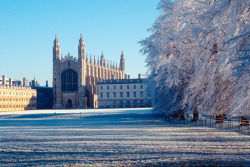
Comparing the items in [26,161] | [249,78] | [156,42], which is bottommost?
[26,161]

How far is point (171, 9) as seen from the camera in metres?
24.2

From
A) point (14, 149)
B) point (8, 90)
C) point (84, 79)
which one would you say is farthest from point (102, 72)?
point (14, 149)

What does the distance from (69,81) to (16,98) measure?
13945mm

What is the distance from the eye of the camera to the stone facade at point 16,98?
78938 mm

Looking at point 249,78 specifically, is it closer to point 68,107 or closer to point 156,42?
point 156,42

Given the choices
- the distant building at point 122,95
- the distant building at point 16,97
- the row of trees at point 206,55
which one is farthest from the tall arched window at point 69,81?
the row of trees at point 206,55

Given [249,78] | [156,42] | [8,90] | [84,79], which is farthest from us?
[84,79]

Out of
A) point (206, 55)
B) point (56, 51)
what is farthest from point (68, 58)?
point (206, 55)

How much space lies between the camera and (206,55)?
14188 millimetres

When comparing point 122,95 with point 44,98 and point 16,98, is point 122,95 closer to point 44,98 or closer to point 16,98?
point 44,98

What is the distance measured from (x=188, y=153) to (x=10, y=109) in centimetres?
7476

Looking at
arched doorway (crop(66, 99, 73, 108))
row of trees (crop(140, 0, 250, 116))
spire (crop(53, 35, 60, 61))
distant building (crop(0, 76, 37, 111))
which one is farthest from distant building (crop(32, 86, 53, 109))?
row of trees (crop(140, 0, 250, 116))

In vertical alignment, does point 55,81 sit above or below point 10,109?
above

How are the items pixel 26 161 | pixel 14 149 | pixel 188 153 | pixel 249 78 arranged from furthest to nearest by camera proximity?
pixel 14 149 < pixel 188 153 < pixel 26 161 < pixel 249 78
